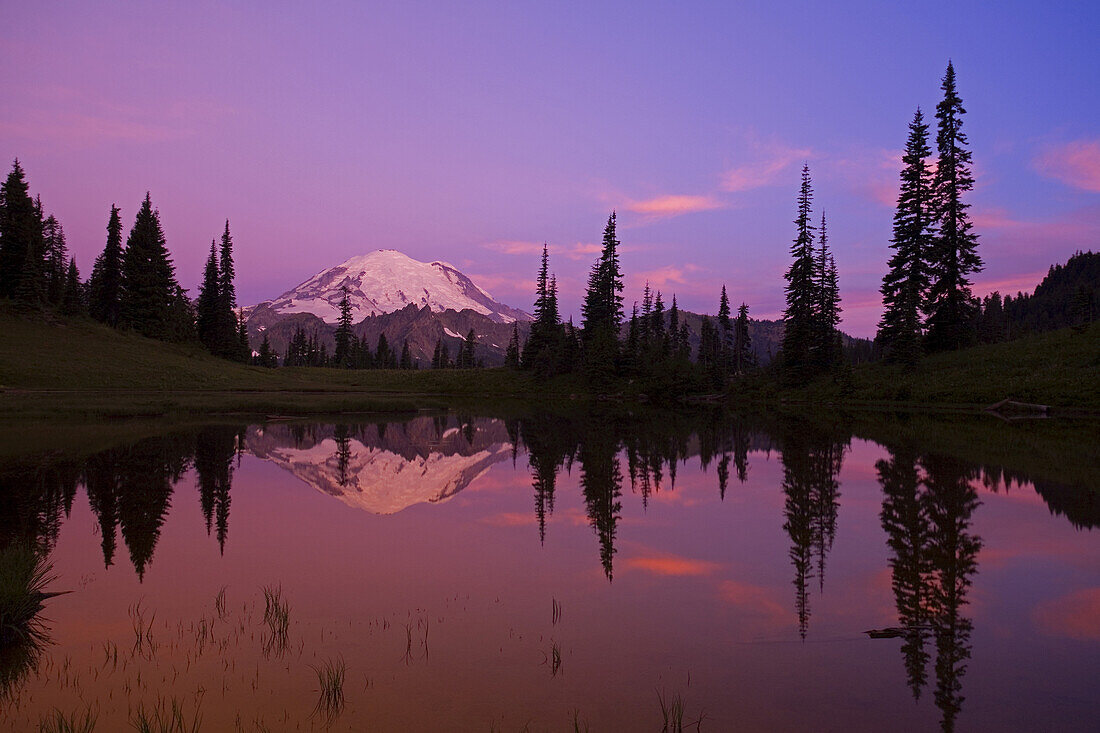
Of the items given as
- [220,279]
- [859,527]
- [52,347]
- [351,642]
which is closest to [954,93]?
[859,527]

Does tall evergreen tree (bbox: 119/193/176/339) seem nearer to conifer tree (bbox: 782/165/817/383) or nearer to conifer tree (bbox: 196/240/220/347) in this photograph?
conifer tree (bbox: 196/240/220/347)

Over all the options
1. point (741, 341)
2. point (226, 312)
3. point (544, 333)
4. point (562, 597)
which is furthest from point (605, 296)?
point (562, 597)

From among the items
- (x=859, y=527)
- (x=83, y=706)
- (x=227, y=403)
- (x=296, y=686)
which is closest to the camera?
(x=83, y=706)

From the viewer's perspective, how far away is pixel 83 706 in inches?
260

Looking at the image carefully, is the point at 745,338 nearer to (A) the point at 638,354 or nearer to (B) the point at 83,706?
(A) the point at 638,354

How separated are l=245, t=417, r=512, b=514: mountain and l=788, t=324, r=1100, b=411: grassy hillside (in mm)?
36833

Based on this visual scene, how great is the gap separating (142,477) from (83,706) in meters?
14.7

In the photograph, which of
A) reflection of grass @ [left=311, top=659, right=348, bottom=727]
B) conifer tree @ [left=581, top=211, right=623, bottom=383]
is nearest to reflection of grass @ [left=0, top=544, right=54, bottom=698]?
reflection of grass @ [left=311, top=659, right=348, bottom=727]

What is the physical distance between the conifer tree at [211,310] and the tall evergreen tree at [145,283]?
973 centimetres

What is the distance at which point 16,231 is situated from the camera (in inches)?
3474

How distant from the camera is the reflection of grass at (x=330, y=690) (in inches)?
256

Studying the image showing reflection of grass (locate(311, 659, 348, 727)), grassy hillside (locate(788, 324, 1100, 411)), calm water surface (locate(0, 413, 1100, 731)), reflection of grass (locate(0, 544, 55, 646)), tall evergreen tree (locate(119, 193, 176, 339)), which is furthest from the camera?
tall evergreen tree (locate(119, 193, 176, 339))

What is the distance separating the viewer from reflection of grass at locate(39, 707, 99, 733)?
5922 millimetres

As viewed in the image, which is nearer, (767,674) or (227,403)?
(767,674)
